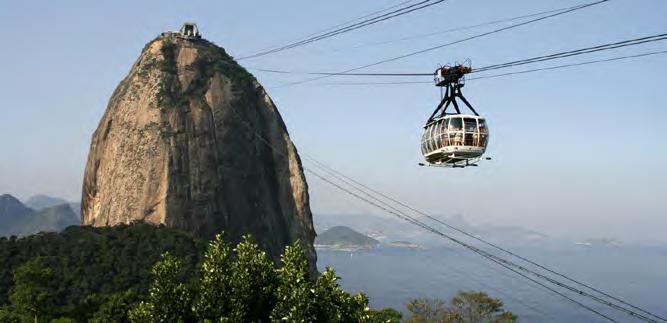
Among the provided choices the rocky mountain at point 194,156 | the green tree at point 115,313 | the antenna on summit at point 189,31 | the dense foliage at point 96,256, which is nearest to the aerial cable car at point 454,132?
the green tree at point 115,313

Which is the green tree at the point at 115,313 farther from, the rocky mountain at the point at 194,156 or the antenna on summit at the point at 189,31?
the antenna on summit at the point at 189,31

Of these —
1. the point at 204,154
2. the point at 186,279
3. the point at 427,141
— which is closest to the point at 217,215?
the point at 204,154

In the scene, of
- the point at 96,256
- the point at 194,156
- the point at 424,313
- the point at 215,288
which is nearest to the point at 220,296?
the point at 215,288

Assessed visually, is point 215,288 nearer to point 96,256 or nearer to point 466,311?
point 96,256

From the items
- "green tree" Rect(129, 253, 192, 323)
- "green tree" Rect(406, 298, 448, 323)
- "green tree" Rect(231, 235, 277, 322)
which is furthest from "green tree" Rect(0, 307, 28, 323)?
"green tree" Rect(406, 298, 448, 323)

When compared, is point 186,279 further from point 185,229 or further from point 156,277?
point 156,277

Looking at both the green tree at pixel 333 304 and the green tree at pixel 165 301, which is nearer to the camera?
the green tree at pixel 165 301

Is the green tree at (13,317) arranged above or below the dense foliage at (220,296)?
below

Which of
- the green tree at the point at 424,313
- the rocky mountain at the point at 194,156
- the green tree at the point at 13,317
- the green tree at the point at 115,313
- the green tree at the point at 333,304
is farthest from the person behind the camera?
the rocky mountain at the point at 194,156

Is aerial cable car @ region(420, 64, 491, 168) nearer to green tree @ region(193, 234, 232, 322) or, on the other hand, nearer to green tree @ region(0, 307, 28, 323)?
green tree @ region(193, 234, 232, 322)
